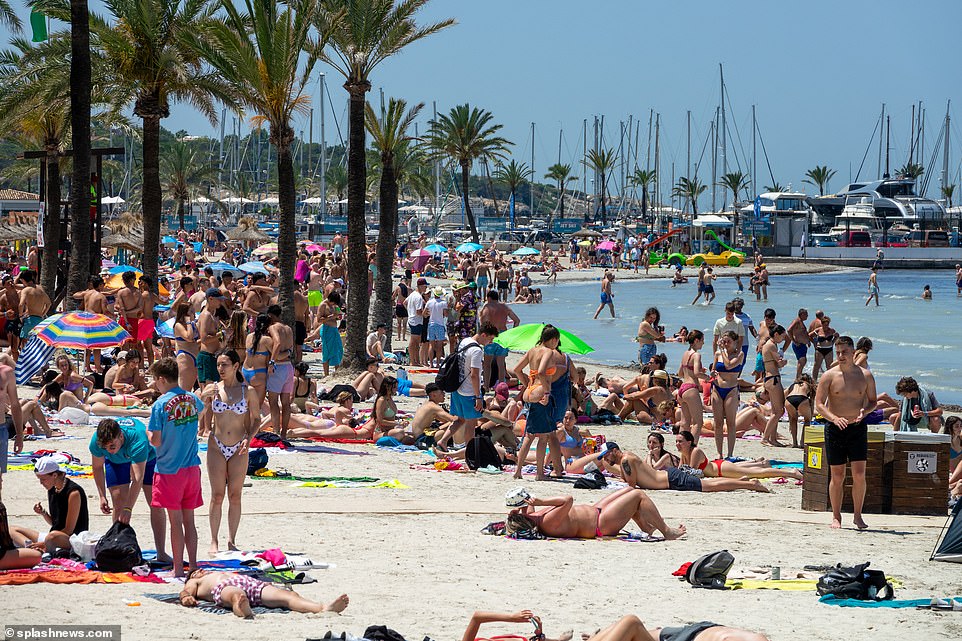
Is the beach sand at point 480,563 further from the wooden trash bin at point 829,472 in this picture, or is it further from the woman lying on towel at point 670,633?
the woman lying on towel at point 670,633

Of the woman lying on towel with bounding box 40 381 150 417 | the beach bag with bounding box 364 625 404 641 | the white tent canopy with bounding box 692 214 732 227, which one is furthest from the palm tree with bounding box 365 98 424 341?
the white tent canopy with bounding box 692 214 732 227

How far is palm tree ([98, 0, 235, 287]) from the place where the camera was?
68.3 ft

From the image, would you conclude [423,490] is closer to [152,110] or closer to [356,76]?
[356,76]

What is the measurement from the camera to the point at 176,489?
6.91 m

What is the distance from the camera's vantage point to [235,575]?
6613 millimetres

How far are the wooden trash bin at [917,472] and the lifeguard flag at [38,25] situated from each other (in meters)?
17.8

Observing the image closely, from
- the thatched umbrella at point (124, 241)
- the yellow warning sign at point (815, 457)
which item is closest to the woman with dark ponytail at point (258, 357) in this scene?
the yellow warning sign at point (815, 457)

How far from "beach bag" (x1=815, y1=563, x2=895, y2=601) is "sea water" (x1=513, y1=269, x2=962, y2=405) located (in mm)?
14379

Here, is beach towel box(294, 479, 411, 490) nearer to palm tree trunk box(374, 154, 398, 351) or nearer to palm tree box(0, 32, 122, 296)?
palm tree trunk box(374, 154, 398, 351)

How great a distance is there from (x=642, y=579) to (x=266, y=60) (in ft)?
37.2

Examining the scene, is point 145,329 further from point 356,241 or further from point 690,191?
point 690,191

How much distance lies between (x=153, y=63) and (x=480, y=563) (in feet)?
52.3

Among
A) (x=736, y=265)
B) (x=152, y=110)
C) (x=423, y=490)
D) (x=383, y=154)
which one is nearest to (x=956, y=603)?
(x=423, y=490)

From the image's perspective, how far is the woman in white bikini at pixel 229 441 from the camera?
7594 millimetres
